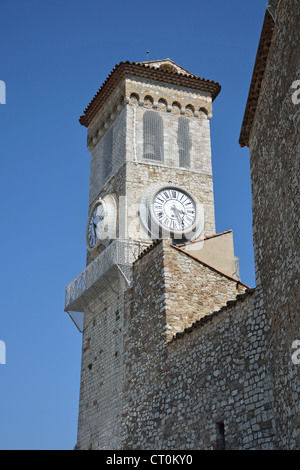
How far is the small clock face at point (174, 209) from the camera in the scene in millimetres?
18172

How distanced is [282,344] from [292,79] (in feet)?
13.3

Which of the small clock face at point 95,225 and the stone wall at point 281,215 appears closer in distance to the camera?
the stone wall at point 281,215

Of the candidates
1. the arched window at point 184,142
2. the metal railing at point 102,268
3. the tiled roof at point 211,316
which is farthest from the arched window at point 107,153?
the tiled roof at point 211,316

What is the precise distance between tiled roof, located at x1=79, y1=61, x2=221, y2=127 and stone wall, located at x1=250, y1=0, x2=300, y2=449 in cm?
936

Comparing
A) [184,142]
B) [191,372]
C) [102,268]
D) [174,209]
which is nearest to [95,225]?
[102,268]

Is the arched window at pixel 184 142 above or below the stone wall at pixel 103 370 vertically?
above

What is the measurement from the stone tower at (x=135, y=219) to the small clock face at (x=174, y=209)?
0.03m

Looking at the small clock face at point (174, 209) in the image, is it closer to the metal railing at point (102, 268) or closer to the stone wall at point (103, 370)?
the metal railing at point (102, 268)

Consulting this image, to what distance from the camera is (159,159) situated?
19.4 metres

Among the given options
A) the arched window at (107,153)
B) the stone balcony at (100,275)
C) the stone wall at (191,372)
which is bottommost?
the stone wall at (191,372)

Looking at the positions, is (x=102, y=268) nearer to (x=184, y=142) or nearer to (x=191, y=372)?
(x=184, y=142)

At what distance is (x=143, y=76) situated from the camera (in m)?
20.2

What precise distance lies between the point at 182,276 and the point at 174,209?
3923 millimetres
